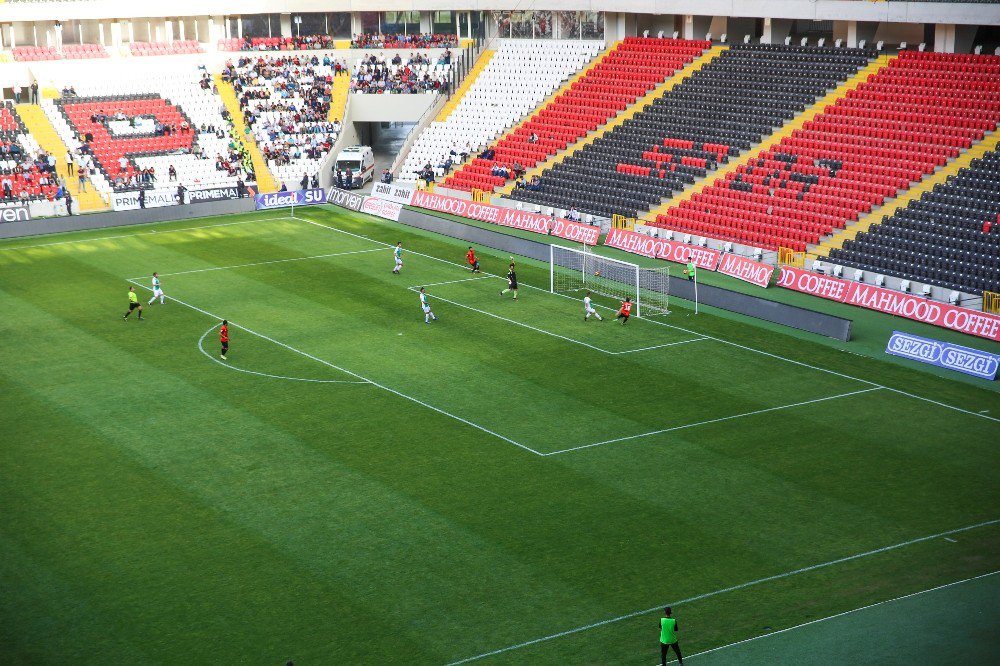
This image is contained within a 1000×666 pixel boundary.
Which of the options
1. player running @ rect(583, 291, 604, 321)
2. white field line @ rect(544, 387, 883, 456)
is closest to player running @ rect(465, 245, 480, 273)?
player running @ rect(583, 291, 604, 321)

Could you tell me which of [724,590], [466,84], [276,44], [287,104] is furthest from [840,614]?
[276,44]

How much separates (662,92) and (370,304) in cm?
2812

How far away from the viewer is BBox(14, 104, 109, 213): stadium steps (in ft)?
219

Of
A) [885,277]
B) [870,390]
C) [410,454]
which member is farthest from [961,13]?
[410,454]

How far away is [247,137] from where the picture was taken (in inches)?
2975

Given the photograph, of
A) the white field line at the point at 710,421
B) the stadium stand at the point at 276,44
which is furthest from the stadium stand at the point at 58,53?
the white field line at the point at 710,421

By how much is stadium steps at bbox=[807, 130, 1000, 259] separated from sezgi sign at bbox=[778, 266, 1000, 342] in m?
2.69

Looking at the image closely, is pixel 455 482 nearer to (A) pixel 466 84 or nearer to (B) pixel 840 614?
(B) pixel 840 614

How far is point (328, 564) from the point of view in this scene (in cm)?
2511

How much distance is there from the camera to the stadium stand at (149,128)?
70812mm

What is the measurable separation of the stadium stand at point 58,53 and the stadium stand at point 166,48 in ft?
6.90

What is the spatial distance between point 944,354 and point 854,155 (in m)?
19.1

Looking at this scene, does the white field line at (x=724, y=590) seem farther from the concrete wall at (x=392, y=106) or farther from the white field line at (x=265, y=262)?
the concrete wall at (x=392, y=106)

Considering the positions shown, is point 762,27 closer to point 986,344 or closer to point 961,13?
point 961,13
